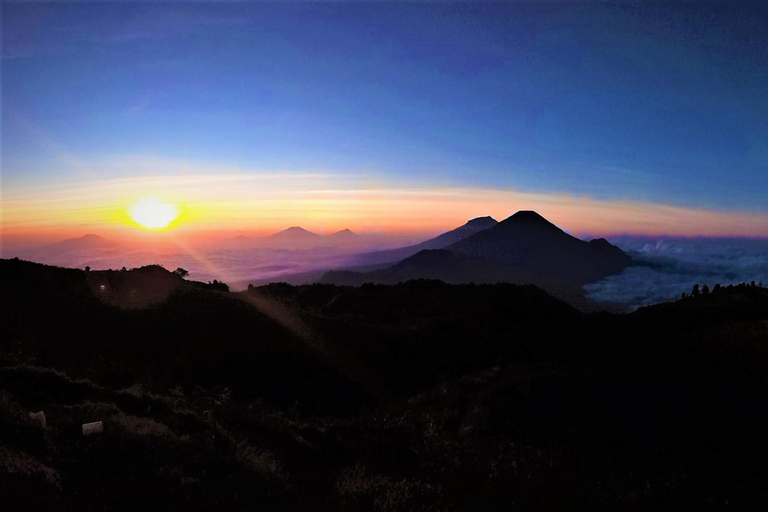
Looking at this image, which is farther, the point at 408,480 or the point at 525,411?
the point at 525,411

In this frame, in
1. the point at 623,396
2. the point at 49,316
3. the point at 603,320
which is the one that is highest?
the point at 49,316

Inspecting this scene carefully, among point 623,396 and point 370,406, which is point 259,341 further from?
point 623,396

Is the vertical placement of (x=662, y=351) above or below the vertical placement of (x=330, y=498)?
below

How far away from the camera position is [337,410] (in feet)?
77.9

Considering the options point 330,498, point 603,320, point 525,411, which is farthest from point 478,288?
point 330,498

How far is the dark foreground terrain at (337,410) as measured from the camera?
9.01m

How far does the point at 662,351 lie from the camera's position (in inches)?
1379

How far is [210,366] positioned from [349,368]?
9297mm

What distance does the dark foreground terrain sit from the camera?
9.01 metres

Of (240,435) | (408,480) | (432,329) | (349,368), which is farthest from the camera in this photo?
(432,329)

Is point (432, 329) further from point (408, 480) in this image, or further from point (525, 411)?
point (408, 480)

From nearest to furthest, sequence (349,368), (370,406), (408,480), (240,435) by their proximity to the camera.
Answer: (408,480), (240,435), (370,406), (349,368)

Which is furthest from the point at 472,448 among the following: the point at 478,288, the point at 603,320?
the point at 603,320

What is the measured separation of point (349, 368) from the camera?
30969mm
